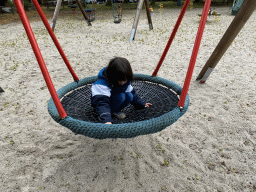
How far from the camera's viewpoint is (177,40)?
199 inches

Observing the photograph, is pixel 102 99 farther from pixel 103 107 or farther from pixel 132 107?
pixel 132 107

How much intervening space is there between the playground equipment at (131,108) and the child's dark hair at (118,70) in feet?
1.16

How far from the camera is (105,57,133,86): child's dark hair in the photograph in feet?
4.14

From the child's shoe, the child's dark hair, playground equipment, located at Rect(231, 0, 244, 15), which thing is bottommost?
the child's shoe

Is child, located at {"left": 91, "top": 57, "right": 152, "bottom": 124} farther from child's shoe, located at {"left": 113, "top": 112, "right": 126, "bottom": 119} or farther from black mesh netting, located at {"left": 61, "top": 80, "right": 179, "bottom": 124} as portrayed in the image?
black mesh netting, located at {"left": 61, "top": 80, "right": 179, "bottom": 124}

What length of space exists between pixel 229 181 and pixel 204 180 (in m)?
0.19

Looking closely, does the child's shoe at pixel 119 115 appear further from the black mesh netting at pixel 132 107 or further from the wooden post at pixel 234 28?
the wooden post at pixel 234 28

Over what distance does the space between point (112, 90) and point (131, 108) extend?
377mm

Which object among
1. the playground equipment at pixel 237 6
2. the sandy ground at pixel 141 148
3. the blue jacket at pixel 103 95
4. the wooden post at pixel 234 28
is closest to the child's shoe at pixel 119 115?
the blue jacket at pixel 103 95

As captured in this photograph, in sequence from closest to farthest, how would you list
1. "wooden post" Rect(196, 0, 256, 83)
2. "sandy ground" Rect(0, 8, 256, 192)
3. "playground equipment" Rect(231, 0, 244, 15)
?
"sandy ground" Rect(0, 8, 256, 192) < "wooden post" Rect(196, 0, 256, 83) < "playground equipment" Rect(231, 0, 244, 15)

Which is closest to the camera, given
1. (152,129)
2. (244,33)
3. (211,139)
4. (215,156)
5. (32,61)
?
(152,129)

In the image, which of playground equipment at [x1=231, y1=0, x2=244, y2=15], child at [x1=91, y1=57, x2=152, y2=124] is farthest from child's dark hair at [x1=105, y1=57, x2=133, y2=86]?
playground equipment at [x1=231, y1=0, x2=244, y2=15]

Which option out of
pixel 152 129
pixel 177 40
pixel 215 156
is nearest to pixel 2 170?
pixel 152 129

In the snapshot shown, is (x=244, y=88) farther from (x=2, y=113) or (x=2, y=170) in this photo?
(x=2, y=113)
